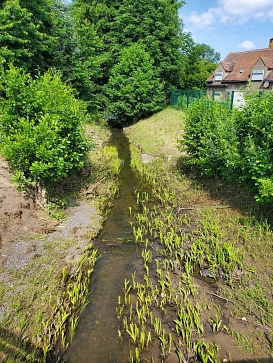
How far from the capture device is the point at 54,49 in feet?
68.0

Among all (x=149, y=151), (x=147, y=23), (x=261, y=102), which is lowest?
(x=149, y=151)

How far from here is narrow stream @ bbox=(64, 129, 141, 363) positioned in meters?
4.42

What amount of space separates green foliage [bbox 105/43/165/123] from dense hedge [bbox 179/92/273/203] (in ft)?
40.6

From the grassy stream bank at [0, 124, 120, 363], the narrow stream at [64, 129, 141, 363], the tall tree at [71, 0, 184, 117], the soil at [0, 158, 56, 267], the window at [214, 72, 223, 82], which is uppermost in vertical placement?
the tall tree at [71, 0, 184, 117]

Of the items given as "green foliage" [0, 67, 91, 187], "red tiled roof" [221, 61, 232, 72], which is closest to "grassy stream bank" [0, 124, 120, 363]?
"green foliage" [0, 67, 91, 187]

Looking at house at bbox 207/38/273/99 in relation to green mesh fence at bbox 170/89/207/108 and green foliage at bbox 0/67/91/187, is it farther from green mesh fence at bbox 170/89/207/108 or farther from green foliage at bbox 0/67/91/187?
green foliage at bbox 0/67/91/187

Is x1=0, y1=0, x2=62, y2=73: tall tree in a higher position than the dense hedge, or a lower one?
higher

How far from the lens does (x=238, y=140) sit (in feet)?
28.7

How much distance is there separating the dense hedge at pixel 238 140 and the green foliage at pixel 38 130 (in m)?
4.80

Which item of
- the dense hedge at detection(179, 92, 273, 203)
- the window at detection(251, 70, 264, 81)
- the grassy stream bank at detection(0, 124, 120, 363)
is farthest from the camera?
the window at detection(251, 70, 264, 81)

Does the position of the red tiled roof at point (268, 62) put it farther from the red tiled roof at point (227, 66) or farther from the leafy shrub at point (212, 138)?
the leafy shrub at point (212, 138)

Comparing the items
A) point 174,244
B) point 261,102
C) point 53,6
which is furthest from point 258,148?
point 53,6

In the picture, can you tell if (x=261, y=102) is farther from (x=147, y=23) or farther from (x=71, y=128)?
(x=147, y=23)

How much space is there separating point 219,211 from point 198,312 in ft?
14.5
